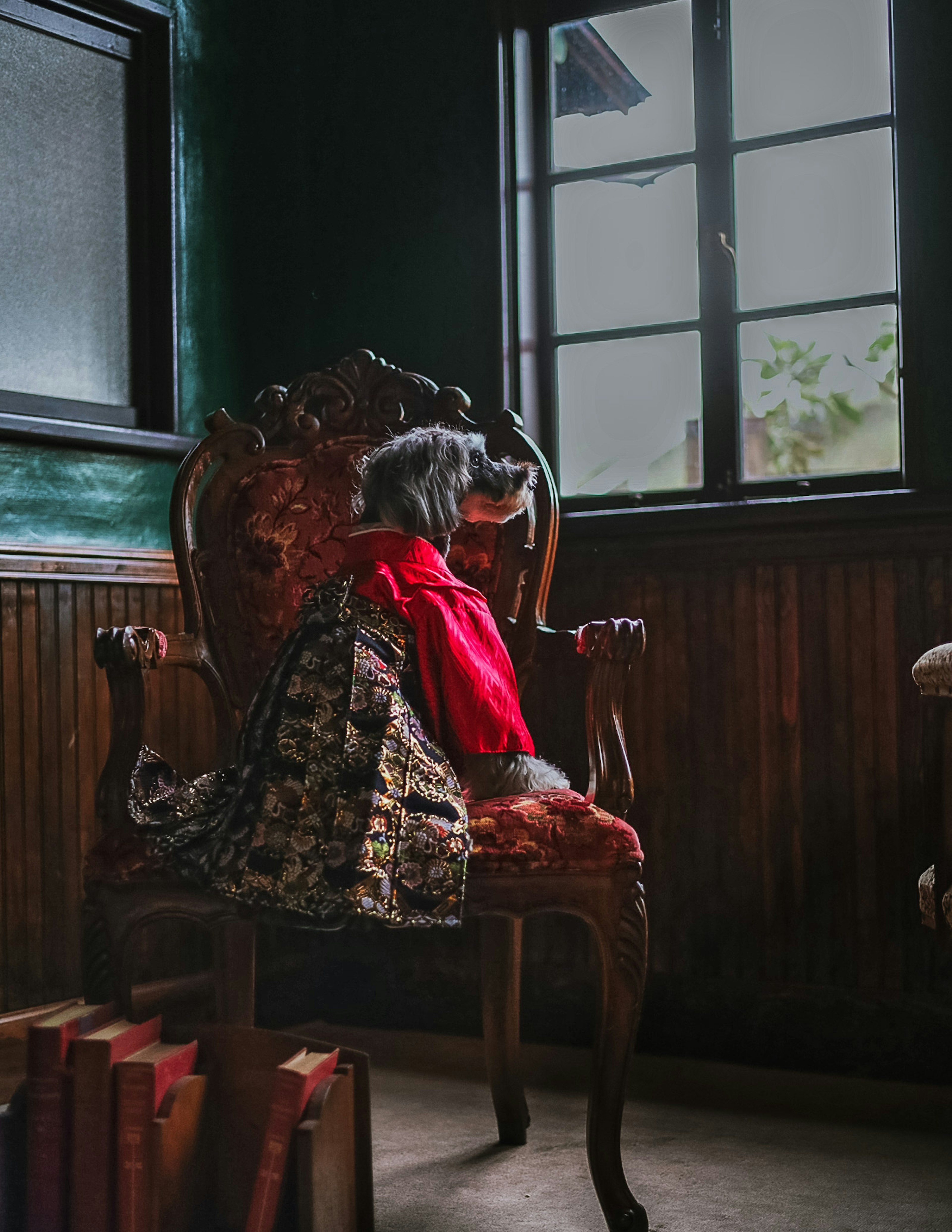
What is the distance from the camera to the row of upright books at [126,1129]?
60.6 inches

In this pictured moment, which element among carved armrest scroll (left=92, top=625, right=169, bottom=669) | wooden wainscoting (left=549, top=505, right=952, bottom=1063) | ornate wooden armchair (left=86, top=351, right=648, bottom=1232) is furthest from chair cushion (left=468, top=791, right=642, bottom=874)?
wooden wainscoting (left=549, top=505, right=952, bottom=1063)

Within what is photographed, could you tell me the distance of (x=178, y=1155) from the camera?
1.60 m

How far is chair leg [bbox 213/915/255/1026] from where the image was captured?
211 centimetres

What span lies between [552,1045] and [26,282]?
6.38ft

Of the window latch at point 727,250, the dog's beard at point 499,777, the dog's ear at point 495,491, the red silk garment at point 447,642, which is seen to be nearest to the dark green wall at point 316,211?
the window latch at point 727,250

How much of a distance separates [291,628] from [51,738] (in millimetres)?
711

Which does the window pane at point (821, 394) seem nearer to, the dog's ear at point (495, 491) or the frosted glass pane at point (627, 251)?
the frosted glass pane at point (627, 251)

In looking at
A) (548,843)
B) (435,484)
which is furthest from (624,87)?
(548,843)

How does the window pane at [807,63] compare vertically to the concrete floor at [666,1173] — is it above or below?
above

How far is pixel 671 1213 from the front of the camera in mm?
1852

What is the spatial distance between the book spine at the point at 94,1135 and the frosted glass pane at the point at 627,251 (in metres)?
1.87

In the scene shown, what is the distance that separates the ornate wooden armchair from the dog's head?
0.15m

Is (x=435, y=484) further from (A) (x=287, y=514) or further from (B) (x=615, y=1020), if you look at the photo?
(B) (x=615, y=1020)

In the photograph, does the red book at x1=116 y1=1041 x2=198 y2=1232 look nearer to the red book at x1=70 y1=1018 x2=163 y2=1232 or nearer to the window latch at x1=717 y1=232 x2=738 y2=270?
the red book at x1=70 y1=1018 x2=163 y2=1232
